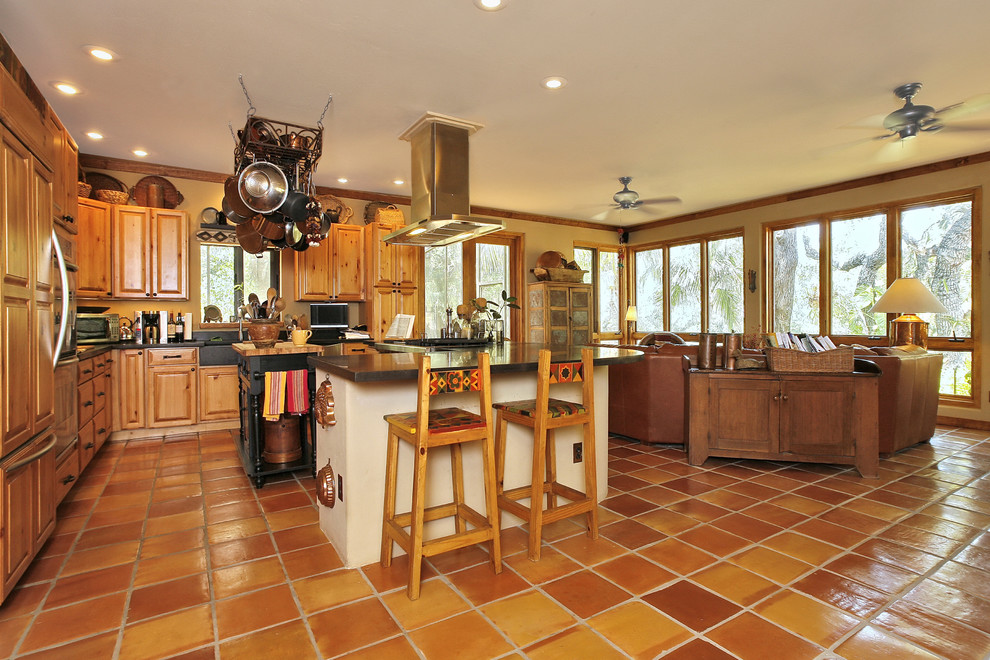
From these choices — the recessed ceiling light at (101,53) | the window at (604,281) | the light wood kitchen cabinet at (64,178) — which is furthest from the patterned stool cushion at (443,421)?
the window at (604,281)

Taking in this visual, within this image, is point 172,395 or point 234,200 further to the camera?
point 172,395

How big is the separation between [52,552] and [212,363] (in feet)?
9.01

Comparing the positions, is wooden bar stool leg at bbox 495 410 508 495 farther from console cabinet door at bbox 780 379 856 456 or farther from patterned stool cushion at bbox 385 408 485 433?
console cabinet door at bbox 780 379 856 456

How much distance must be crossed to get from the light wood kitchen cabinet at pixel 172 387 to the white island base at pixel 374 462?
115 inches

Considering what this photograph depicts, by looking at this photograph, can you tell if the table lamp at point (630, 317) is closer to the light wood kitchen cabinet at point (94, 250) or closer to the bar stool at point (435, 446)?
the bar stool at point (435, 446)

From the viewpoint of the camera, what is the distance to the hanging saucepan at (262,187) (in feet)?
11.4

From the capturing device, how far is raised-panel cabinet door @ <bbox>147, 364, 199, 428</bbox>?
4766mm

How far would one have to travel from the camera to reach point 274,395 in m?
3.33

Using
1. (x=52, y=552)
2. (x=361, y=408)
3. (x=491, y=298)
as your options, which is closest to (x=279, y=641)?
(x=361, y=408)

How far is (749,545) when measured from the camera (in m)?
2.46

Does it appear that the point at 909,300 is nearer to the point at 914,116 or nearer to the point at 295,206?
the point at 914,116

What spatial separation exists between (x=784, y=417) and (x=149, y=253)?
5.71 m

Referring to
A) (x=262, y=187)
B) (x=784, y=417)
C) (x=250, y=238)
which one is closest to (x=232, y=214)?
(x=250, y=238)

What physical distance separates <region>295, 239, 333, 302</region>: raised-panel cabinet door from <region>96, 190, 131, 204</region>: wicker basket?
63.2 inches
